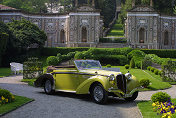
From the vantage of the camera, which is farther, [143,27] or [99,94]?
[143,27]

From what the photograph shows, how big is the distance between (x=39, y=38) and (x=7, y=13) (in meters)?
11.9

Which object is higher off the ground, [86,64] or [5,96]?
[86,64]

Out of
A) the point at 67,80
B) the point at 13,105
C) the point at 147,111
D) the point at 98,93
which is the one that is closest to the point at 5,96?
the point at 13,105

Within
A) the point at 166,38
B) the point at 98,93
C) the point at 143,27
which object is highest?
the point at 143,27

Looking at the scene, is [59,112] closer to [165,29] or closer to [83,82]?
[83,82]

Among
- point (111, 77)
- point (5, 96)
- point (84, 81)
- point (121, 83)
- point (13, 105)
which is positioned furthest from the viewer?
point (84, 81)

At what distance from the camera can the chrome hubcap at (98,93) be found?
943 centimetres

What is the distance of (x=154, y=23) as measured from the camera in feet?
156

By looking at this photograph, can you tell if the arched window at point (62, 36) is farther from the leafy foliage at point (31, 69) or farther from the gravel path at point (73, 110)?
the gravel path at point (73, 110)

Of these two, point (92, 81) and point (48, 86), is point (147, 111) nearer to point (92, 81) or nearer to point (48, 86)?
point (92, 81)

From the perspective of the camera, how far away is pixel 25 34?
3722 centimetres

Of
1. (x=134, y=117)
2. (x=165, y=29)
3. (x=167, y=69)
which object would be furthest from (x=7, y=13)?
(x=134, y=117)

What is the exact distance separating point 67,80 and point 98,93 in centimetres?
195

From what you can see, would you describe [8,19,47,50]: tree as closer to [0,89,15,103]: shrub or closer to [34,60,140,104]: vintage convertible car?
[34,60,140,104]: vintage convertible car
